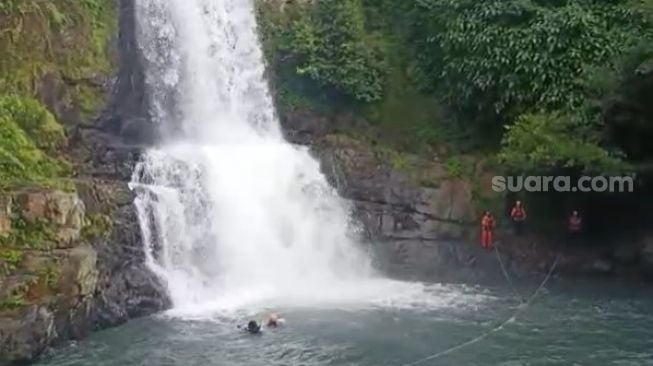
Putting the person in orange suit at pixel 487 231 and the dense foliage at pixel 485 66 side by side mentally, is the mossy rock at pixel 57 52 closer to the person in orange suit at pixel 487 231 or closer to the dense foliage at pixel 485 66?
the dense foliage at pixel 485 66

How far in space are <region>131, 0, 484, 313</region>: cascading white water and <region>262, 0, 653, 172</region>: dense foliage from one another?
48.6 inches

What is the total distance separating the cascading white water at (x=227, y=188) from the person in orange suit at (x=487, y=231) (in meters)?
2.18

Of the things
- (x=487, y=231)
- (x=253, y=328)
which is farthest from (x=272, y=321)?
(x=487, y=231)

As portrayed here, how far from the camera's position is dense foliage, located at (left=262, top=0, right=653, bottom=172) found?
696 inches

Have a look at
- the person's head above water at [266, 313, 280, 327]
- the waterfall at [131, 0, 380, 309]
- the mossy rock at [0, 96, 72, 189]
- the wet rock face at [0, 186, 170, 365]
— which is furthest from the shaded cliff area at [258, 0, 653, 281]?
the mossy rock at [0, 96, 72, 189]

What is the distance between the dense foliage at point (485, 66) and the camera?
58.0ft

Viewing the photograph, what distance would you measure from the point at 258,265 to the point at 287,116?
4460 mm

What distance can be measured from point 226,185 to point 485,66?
6.11 meters

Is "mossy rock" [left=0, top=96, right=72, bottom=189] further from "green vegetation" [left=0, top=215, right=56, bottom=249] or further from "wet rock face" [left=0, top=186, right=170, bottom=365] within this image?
"green vegetation" [left=0, top=215, right=56, bottom=249]

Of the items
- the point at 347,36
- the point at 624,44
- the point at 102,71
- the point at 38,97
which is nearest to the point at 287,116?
the point at 347,36

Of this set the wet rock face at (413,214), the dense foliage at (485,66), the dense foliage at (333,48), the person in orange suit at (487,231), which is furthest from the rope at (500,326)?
the dense foliage at (333,48)

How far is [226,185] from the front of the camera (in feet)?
60.5

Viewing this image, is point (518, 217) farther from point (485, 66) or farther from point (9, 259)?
point (9, 259)

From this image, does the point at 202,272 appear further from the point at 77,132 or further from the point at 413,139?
the point at 413,139
